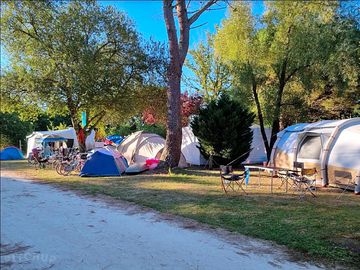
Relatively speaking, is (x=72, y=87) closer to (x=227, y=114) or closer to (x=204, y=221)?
(x=227, y=114)

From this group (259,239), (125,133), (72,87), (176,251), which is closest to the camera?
(176,251)

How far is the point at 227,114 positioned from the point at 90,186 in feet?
26.2

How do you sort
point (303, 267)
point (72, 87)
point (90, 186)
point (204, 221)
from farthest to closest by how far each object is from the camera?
point (72, 87)
point (90, 186)
point (204, 221)
point (303, 267)

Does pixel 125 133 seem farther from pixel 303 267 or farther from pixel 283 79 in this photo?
pixel 303 267

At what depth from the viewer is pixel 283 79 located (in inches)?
656

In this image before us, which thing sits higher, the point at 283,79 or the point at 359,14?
the point at 283,79

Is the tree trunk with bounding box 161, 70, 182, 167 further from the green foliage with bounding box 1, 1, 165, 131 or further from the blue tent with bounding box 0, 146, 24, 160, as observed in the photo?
the blue tent with bounding box 0, 146, 24, 160

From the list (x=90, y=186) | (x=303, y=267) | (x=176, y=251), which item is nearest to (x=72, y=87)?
(x=90, y=186)

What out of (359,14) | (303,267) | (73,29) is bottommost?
(303,267)

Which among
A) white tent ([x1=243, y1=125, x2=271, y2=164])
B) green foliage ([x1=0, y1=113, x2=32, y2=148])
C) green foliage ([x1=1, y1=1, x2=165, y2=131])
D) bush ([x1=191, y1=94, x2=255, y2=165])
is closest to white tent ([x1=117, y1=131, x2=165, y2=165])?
green foliage ([x1=1, y1=1, x2=165, y2=131])

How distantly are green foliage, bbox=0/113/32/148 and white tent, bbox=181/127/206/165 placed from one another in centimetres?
1899

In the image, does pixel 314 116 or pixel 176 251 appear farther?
pixel 314 116

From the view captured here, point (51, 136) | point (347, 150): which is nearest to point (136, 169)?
point (347, 150)

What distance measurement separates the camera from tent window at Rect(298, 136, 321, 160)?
1123 centimetres
